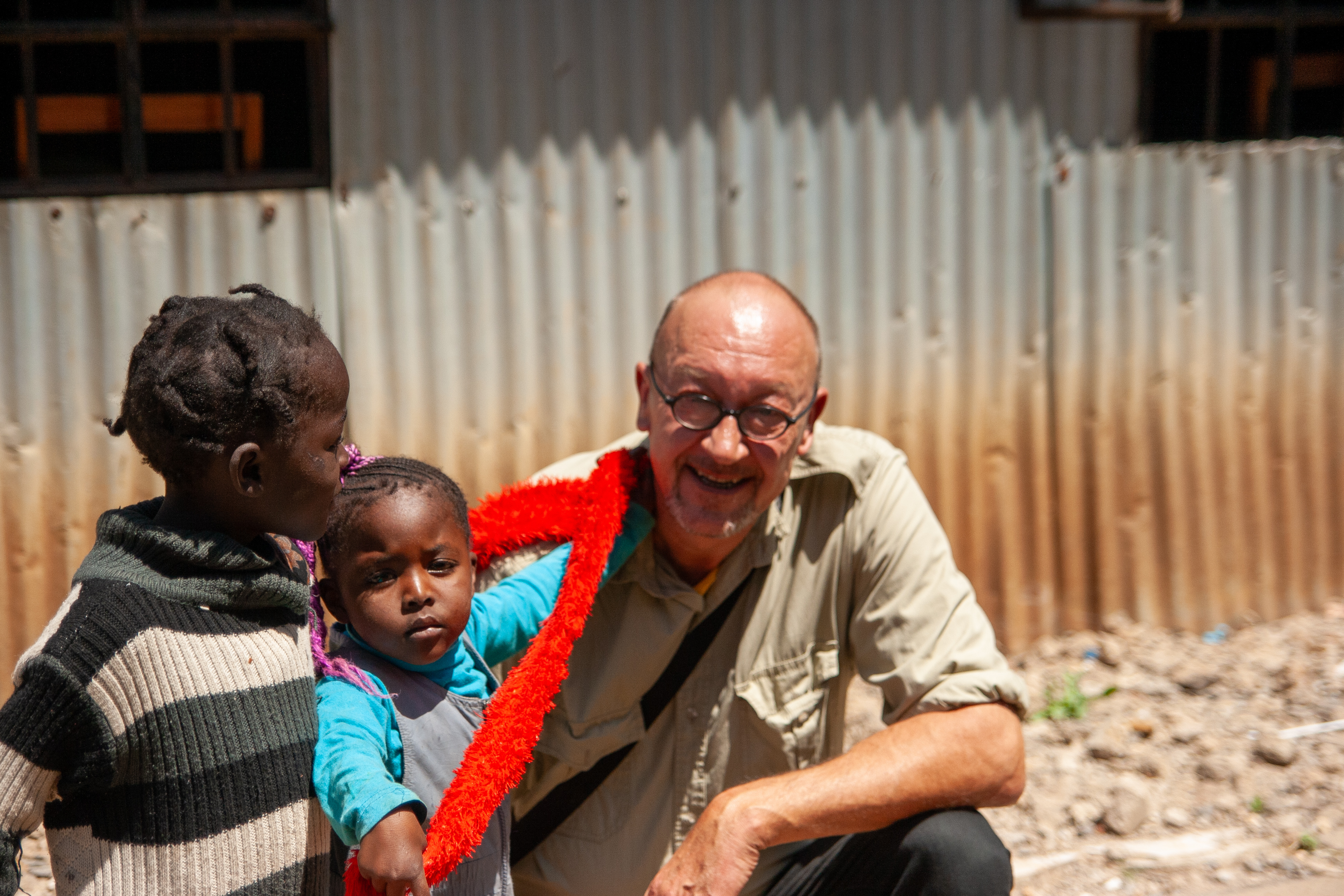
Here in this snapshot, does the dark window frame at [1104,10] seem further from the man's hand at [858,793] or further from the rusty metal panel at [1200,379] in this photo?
the man's hand at [858,793]

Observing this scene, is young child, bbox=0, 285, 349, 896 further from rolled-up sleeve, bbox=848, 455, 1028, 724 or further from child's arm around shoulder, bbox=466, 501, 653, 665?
rolled-up sleeve, bbox=848, 455, 1028, 724

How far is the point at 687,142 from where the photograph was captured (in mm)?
4125

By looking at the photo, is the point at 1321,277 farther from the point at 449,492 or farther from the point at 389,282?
the point at 449,492

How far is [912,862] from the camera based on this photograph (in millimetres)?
2346

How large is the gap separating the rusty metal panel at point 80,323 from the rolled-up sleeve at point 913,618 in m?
2.28

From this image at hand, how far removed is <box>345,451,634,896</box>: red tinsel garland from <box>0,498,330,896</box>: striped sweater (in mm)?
217

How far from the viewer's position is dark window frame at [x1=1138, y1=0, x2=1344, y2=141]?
452 cm

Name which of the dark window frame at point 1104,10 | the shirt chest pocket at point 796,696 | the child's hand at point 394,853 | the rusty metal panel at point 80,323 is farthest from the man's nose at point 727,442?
the dark window frame at point 1104,10

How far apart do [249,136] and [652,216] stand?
4.74 feet

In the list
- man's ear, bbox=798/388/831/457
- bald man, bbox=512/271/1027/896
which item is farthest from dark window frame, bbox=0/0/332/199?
man's ear, bbox=798/388/831/457

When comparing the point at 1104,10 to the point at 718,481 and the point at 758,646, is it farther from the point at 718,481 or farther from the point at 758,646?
the point at 758,646

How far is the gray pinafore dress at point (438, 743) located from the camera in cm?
195

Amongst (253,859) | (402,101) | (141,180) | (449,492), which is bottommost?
(253,859)

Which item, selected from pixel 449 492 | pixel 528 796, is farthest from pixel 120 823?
pixel 528 796
